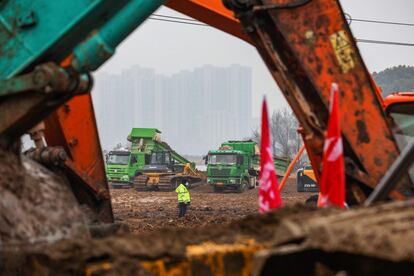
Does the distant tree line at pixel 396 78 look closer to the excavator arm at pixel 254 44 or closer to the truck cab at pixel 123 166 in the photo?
the truck cab at pixel 123 166

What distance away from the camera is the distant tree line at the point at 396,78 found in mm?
108812

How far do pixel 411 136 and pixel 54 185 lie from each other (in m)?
2.99

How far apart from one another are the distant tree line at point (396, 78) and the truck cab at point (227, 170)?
78.8m

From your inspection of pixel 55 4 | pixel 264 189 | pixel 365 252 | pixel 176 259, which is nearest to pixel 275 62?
pixel 264 189

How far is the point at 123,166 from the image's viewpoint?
37500 mm

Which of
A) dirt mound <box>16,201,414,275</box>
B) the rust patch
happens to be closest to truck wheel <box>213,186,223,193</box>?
the rust patch

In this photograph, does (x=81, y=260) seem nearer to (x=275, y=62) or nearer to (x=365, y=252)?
(x=365, y=252)

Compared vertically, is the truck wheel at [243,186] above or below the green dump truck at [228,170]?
below

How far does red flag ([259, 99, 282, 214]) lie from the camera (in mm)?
3910

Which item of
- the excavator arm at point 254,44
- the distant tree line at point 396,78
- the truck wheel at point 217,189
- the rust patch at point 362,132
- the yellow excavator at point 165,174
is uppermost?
the distant tree line at point 396,78

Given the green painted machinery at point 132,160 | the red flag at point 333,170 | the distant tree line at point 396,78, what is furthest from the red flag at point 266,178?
the distant tree line at point 396,78

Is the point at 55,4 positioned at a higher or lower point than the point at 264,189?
higher

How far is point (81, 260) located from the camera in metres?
2.45

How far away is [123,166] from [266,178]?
34022 mm
